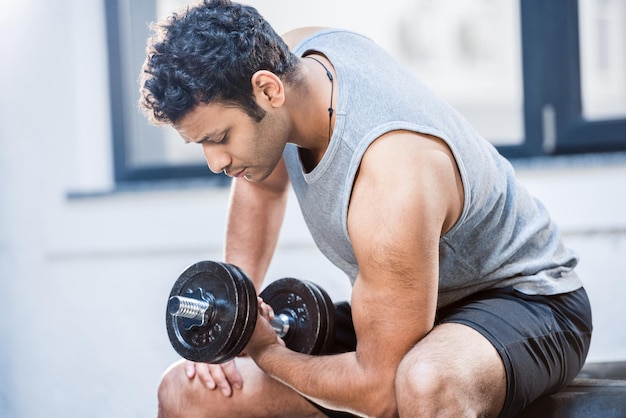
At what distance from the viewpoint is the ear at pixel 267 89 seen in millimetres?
1155

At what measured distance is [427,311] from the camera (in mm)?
1112

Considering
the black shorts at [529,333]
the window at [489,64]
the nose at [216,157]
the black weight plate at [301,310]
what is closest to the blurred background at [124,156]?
the window at [489,64]

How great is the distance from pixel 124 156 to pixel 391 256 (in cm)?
145

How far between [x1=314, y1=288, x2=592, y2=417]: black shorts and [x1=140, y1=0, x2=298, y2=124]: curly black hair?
47 cm

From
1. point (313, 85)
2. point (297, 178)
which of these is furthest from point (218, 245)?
point (313, 85)

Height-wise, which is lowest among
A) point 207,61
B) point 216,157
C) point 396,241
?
point 396,241

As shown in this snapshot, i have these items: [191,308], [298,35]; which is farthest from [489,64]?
[191,308]

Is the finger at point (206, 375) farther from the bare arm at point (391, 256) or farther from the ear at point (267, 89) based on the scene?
the ear at point (267, 89)

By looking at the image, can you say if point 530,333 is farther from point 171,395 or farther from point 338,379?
point 171,395

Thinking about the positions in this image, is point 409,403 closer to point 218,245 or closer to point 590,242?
point 590,242

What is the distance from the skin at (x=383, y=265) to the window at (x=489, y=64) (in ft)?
3.16

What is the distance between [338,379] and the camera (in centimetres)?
117

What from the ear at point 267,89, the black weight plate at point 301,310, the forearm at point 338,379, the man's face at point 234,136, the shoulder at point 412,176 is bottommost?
the forearm at point 338,379

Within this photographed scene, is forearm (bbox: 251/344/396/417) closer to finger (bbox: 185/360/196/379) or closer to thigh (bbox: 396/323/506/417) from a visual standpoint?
thigh (bbox: 396/323/506/417)
